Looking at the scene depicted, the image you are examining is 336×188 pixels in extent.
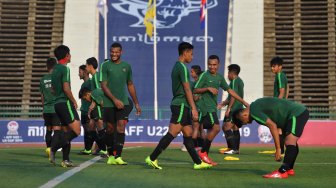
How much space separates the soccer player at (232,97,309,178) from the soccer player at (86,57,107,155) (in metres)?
5.37

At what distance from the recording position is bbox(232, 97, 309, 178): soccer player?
9.30 meters

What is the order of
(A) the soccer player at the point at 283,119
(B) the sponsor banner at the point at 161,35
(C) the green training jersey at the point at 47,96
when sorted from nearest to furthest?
(A) the soccer player at the point at 283,119, (C) the green training jersey at the point at 47,96, (B) the sponsor banner at the point at 161,35

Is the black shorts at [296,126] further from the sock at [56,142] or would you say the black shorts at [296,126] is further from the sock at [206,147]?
the sock at [56,142]

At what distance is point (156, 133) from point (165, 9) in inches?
648

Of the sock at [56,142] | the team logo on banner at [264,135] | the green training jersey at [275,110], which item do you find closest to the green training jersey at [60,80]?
the sock at [56,142]

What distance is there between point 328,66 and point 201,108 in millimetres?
24692

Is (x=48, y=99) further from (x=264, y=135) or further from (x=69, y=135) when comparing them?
(x=264, y=135)

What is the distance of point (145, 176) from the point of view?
9.31 metres

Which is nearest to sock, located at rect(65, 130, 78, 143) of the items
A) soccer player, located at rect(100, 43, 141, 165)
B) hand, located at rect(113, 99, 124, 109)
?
soccer player, located at rect(100, 43, 141, 165)

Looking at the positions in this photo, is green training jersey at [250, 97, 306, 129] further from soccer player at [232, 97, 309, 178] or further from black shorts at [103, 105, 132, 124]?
black shorts at [103, 105, 132, 124]

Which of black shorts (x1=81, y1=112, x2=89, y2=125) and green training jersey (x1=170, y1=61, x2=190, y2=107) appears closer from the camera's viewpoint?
green training jersey (x1=170, y1=61, x2=190, y2=107)

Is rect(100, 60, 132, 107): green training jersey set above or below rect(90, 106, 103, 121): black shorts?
above

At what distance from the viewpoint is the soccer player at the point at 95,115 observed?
14.4 metres

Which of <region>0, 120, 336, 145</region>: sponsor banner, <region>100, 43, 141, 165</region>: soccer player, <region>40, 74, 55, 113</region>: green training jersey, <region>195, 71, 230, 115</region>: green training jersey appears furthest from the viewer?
<region>0, 120, 336, 145</region>: sponsor banner
